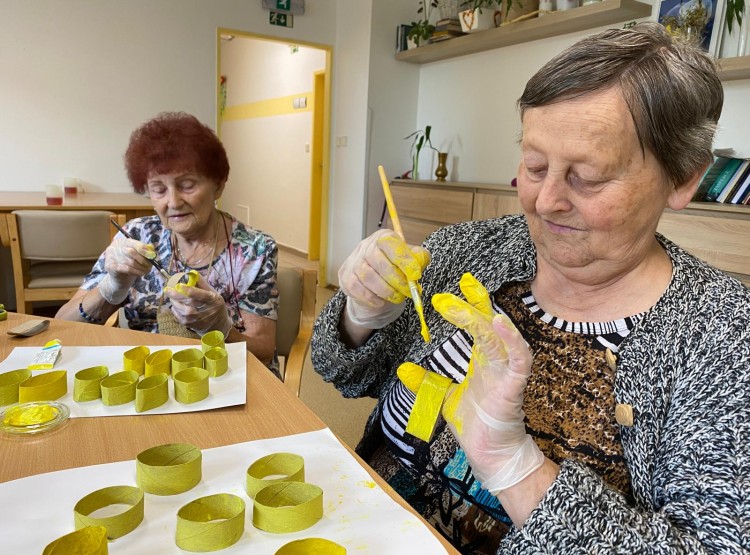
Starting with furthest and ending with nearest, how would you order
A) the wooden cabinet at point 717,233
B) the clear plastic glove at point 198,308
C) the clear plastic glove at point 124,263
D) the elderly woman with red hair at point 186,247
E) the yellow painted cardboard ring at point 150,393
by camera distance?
the wooden cabinet at point 717,233
the elderly woman with red hair at point 186,247
the clear plastic glove at point 124,263
the clear plastic glove at point 198,308
the yellow painted cardboard ring at point 150,393

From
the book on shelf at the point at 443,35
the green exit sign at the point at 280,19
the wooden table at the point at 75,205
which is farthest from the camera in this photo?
the green exit sign at the point at 280,19

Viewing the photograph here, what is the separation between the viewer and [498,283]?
1.04 m

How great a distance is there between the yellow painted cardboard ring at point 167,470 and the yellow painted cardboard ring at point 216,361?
29 cm

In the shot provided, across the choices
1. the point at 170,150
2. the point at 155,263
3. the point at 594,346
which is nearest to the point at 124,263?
the point at 155,263

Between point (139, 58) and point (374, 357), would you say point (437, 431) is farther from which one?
point (139, 58)

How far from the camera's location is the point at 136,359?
3.40ft

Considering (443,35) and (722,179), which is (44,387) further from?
(443,35)

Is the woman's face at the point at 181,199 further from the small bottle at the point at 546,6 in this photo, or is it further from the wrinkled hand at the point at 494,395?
the small bottle at the point at 546,6

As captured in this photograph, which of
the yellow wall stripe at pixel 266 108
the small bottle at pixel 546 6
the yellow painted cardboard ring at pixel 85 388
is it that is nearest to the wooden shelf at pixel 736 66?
the small bottle at pixel 546 6

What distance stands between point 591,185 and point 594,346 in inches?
10.8

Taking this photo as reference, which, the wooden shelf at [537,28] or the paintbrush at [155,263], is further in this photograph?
the wooden shelf at [537,28]

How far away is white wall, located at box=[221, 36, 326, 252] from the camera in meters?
6.45

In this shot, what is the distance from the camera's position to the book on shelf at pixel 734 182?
106 inches

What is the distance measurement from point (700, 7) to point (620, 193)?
2652 mm
